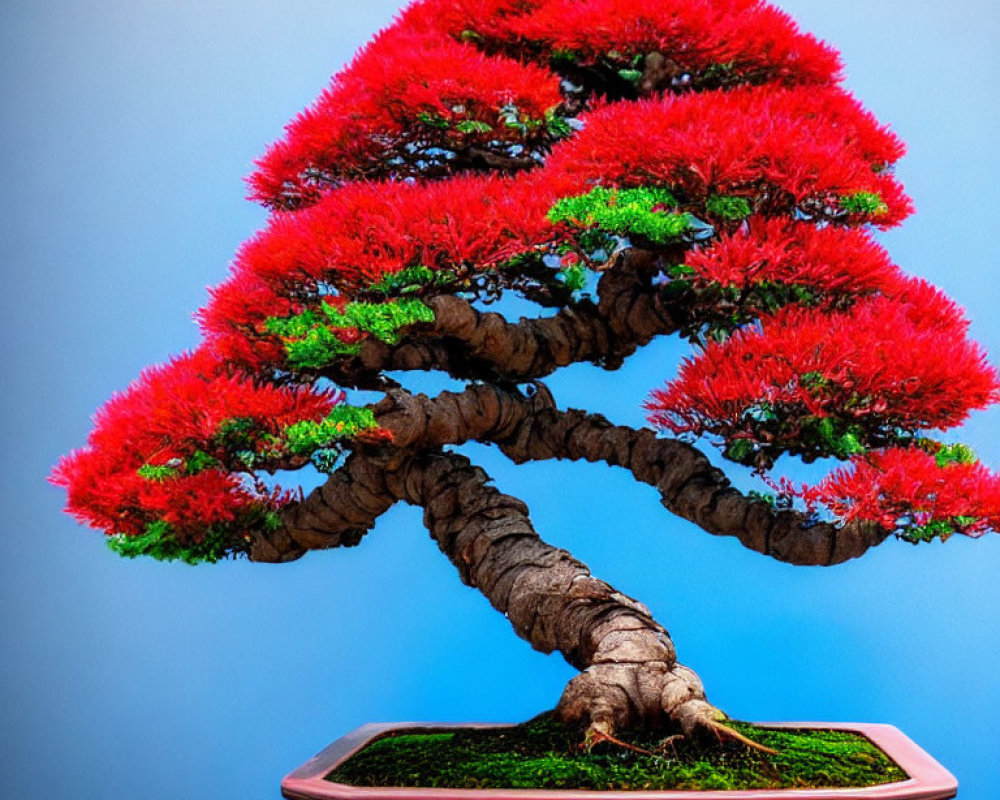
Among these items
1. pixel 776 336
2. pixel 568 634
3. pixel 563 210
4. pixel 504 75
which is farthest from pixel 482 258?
pixel 568 634

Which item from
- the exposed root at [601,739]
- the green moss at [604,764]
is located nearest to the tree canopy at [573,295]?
the green moss at [604,764]

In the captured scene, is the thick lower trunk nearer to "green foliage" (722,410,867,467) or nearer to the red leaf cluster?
"green foliage" (722,410,867,467)

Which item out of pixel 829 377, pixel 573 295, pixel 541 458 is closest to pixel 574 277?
pixel 573 295

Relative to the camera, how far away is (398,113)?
7.16 feet

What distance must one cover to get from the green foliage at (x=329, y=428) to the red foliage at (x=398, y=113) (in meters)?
0.48

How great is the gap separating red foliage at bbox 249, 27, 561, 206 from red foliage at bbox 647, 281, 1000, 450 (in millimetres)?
545

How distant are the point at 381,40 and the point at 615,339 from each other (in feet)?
2.30

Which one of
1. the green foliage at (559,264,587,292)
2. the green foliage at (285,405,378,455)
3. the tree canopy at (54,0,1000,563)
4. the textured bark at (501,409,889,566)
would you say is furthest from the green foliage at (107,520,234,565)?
the green foliage at (559,264,587,292)

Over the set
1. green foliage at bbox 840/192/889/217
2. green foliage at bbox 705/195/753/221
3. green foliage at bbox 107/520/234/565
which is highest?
green foliage at bbox 840/192/889/217

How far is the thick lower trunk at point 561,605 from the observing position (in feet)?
6.55

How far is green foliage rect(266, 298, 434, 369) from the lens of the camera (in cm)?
199

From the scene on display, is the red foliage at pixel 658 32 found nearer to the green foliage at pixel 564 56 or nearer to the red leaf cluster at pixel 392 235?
the green foliage at pixel 564 56

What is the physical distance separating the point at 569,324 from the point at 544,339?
6 cm

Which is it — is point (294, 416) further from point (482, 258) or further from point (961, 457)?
point (961, 457)
